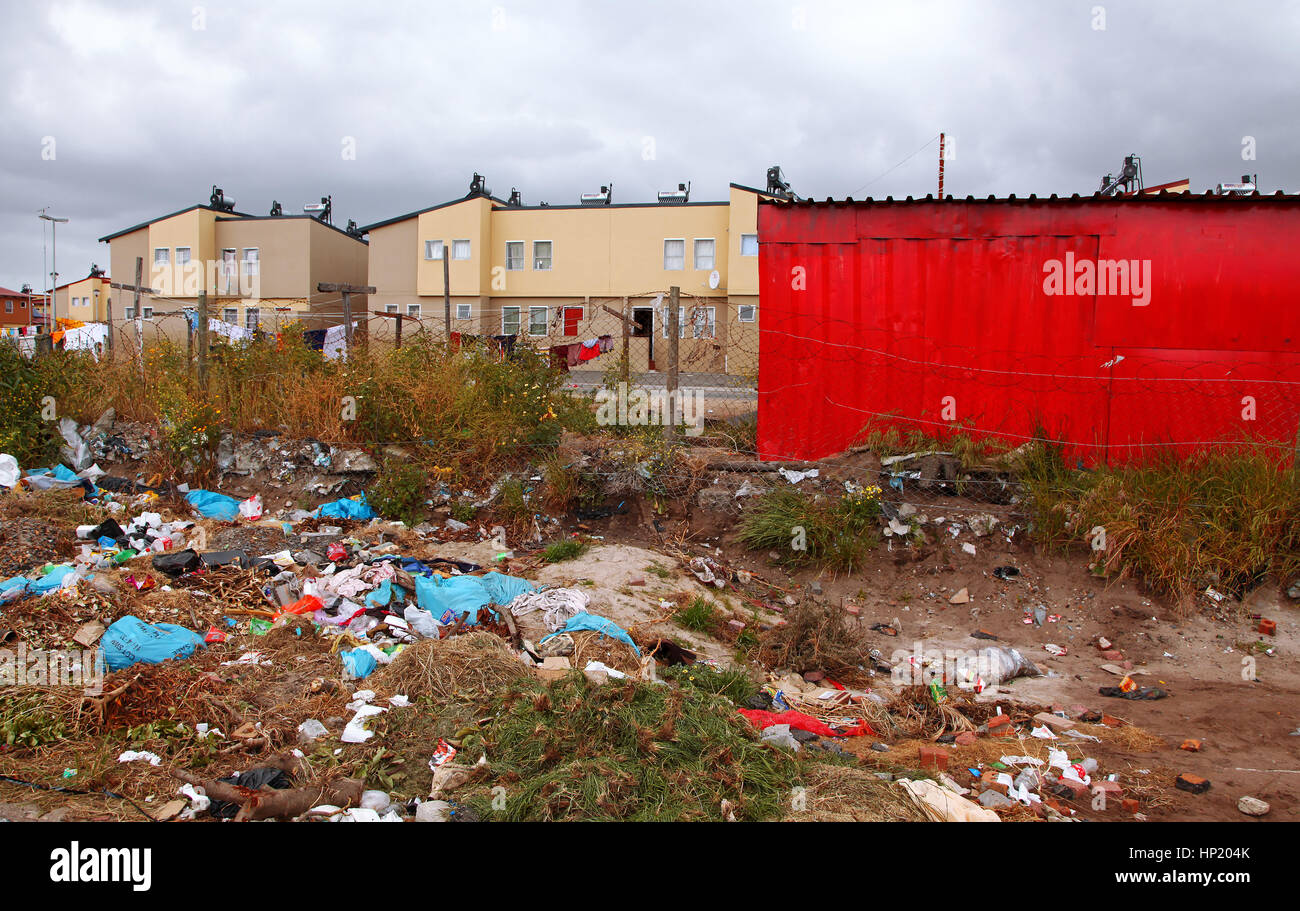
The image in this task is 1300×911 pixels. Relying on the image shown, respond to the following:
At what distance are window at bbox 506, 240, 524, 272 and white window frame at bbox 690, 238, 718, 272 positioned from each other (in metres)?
6.22

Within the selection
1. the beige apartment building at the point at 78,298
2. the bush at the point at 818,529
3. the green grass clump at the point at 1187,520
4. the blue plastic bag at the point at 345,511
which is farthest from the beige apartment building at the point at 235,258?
the green grass clump at the point at 1187,520

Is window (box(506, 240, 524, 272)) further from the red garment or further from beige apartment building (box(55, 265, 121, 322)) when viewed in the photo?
beige apartment building (box(55, 265, 121, 322))

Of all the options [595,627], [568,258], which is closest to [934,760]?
[595,627]

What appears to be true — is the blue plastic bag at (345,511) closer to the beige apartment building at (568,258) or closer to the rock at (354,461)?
the rock at (354,461)

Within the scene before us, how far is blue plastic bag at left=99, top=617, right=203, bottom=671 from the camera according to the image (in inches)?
183

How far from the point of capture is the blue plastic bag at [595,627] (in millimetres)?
5277

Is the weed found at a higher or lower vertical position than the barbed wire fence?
lower

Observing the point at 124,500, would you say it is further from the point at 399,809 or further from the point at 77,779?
the point at 399,809

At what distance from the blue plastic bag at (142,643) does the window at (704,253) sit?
23.0 metres

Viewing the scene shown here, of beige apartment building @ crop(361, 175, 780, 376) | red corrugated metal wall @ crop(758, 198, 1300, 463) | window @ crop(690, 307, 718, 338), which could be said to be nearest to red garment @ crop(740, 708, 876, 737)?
window @ crop(690, 307, 718, 338)

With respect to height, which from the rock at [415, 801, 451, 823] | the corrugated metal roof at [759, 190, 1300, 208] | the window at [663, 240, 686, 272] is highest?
the window at [663, 240, 686, 272]

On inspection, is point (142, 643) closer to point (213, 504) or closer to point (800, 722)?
point (213, 504)

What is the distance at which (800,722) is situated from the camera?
4484 millimetres

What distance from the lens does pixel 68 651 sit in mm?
4633
